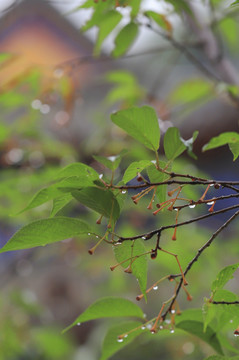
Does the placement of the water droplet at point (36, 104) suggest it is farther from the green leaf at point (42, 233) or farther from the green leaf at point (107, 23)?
the green leaf at point (42, 233)

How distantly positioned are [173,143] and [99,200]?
102 millimetres

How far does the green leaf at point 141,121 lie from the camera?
0.50 m

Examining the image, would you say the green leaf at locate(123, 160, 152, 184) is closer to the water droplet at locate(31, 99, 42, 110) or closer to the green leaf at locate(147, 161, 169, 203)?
the green leaf at locate(147, 161, 169, 203)

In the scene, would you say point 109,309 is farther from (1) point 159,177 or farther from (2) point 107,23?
(2) point 107,23

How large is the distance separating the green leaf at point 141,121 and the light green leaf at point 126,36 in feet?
1.26

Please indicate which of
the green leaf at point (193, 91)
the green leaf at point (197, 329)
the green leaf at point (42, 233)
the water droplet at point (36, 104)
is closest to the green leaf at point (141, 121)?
the green leaf at point (42, 233)

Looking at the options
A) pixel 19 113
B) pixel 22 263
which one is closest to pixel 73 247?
pixel 22 263

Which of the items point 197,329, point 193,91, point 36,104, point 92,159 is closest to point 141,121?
point 197,329

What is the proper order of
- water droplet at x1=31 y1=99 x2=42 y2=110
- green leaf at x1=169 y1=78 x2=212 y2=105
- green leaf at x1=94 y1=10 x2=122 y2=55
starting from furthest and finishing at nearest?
water droplet at x1=31 y1=99 x2=42 y2=110
green leaf at x1=169 y1=78 x2=212 y2=105
green leaf at x1=94 y1=10 x2=122 y2=55

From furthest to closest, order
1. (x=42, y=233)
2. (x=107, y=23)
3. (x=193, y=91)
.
Answer: (x=193, y=91)
(x=107, y=23)
(x=42, y=233)

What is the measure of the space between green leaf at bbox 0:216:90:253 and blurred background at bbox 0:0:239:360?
0.52 feet

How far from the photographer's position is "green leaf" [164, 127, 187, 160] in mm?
509

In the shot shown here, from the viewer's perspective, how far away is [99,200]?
0.50 m

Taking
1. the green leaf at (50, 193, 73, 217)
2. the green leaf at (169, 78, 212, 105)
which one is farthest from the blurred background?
the green leaf at (50, 193, 73, 217)
